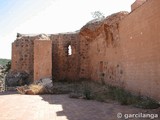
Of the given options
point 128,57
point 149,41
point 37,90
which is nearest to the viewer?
point 149,41

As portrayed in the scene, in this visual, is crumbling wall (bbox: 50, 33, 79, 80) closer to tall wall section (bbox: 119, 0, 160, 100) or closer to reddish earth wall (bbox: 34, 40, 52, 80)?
reddish earth wall (bbox: 34, 40, 52, 80)

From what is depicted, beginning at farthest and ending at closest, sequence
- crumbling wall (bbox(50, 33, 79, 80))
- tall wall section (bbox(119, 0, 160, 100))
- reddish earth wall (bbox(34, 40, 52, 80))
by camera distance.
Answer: crumbling wall (bbox(50, 33, 79, 80)) < reddish earth wall (bbox(34, 40, 52, 80)) < tall wall section (bbox(119, 0, 160, 100))

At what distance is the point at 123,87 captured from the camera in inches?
486

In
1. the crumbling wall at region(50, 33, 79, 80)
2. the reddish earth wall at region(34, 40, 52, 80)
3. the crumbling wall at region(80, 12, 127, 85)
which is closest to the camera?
the crumbling wall at region(80, 12, 127, 85)

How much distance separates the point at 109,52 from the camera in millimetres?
15133

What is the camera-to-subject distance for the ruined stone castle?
356 inches

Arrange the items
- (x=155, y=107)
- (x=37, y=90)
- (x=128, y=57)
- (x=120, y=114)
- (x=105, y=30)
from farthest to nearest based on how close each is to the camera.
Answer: (x=105, y=30) < (x=37, y=90) < (x=128, y=57) < (x=155, y=107) < (x=120, y=114)

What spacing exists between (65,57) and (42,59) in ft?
14.9

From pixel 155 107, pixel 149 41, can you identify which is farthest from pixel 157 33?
pixel 155 107

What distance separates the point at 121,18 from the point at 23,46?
34.5 feet

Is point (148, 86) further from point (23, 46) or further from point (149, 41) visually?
point (23, 46)

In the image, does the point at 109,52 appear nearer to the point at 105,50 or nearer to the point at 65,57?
the point at 105,50
